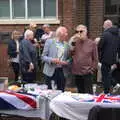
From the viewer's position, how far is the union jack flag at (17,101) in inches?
291

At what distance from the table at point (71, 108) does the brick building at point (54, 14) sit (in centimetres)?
775

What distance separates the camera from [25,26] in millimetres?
15047

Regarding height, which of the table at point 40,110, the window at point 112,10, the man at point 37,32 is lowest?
the table at point 40,110

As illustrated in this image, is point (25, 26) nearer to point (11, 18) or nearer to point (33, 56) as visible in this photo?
point (11, 18)

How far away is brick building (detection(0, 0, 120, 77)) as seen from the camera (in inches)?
571

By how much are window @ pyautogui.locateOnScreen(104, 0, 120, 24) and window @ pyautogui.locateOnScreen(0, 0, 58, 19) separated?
65.4 inches

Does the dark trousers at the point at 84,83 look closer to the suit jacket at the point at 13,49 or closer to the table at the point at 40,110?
the table at the point at 40,110

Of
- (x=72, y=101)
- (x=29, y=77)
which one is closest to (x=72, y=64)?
(x=29, y=77)

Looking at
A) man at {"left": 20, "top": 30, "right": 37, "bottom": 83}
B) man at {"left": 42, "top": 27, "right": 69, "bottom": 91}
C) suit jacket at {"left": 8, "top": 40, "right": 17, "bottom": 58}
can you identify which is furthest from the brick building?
man at {"left": 42, "top": 27, "right": 69, "bottom": 91}

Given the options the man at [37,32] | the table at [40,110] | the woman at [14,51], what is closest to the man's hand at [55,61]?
the table at [40,110]

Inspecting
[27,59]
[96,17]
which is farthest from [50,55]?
[96,17]

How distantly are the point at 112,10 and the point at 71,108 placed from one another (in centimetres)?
846

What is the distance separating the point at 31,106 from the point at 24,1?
852 cm

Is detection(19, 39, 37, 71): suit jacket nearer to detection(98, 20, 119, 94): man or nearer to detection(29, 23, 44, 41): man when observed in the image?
detection(98, 20, 119, 94): man
